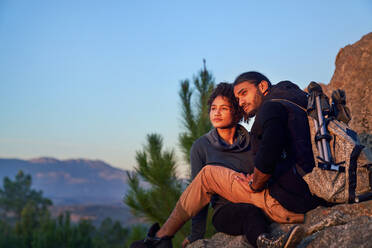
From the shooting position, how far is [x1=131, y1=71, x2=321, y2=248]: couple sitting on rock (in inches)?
88.8

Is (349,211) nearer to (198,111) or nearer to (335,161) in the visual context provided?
(335,161)

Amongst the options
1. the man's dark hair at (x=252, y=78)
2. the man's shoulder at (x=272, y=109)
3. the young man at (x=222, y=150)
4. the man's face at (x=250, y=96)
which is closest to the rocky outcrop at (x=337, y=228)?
the young man at (x=222, y=150)

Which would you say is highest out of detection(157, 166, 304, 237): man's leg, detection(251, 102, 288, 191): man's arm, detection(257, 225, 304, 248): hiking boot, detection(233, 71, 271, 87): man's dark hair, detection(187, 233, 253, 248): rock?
detection(233, 71, 271, 87): man's dark hair

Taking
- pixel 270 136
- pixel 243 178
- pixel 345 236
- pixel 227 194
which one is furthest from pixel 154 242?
pixel 345 236

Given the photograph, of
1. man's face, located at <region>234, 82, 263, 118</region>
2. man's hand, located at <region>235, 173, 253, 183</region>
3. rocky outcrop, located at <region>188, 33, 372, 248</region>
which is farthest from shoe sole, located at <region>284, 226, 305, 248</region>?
man's face, located at <region>234, 82, 263, 118</region>

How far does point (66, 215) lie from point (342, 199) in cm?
1378

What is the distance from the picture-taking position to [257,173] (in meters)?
2.35

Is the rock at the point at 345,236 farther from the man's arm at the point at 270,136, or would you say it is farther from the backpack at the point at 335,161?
the man's arm at the point at 270,136

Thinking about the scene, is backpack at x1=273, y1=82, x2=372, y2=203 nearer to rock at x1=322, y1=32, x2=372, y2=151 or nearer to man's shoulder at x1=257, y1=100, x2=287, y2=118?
man's shoulder at x1=257, y1=100, x2=287, y2=118

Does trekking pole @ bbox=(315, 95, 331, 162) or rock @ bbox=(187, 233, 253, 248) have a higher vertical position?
trekking pole @ bbox=(315, 95, 331, 162)

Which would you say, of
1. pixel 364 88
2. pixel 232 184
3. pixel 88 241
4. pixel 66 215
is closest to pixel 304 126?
pixel 232 184

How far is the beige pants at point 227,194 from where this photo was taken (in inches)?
98.9

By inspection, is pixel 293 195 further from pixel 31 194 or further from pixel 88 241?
pixel 31 194

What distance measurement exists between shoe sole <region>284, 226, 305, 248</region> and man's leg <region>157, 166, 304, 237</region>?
15.4 inches
